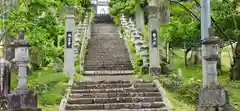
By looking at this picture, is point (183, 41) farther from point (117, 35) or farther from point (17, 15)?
point (17, 15)

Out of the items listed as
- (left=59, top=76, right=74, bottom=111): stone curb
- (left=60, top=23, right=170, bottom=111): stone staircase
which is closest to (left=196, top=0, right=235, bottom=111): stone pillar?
(left=60, top=23, right=170, bottom=111): stone staircase

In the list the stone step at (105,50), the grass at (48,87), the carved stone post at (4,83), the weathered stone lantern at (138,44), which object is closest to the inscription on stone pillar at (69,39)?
the grass at (48,87)

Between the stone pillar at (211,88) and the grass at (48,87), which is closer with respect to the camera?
the stone pillar at (211,88)

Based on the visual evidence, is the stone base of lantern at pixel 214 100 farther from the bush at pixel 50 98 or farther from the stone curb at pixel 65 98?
the bush at pixel 50 98

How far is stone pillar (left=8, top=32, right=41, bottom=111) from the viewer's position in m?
9.96

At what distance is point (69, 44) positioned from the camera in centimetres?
Answer: 1543

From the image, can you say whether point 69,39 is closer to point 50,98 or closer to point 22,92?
point 50,98

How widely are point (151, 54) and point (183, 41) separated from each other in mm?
3996

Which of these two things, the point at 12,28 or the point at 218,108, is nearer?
the point at 218,108

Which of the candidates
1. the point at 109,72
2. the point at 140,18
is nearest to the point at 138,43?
the point at 109,72

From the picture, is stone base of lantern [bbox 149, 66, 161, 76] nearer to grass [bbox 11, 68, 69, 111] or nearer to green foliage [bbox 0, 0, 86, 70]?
grass [bbox 11, 68, 69, 111]

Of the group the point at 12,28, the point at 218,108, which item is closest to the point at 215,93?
the point at 218,108

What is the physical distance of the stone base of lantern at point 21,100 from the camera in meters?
9.94

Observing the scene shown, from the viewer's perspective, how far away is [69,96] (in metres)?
12.3
